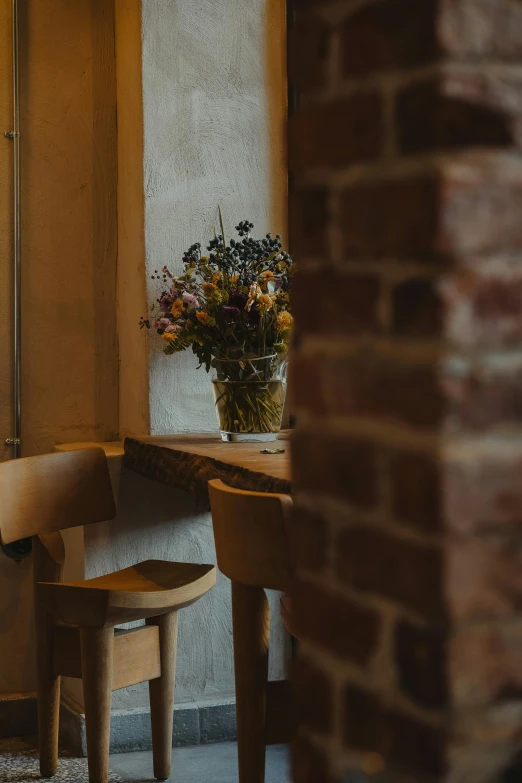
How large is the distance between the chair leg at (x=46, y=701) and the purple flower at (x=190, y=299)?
1006mm

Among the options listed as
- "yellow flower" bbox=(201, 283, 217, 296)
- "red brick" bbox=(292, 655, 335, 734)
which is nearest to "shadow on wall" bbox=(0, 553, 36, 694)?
"yellow flower" bbox=(201, 283, 217, 296)

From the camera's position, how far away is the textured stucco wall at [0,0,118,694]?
11.0 ft

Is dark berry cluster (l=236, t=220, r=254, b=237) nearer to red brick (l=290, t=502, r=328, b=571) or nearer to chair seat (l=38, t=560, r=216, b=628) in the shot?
chair seat (l=38, t=560, r=216, b=628)

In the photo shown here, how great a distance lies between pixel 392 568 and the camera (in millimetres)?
902

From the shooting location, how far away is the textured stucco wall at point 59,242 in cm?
336

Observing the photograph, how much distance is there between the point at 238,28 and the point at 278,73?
0.20m

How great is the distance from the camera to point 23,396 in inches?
133

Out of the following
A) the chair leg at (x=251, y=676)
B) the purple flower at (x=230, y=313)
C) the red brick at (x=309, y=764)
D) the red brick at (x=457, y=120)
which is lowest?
the chair leg at (x=251, y=676)

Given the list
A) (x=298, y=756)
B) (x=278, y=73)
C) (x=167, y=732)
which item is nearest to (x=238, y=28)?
(x=278, y=73)

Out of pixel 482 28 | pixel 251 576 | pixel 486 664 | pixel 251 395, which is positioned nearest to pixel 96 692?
pixel 251 576

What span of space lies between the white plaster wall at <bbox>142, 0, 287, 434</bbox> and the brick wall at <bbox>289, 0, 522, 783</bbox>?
91.3 inches

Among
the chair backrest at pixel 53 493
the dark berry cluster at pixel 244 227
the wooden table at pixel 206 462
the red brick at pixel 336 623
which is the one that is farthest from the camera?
the dark berry cluster at pixel 244 227

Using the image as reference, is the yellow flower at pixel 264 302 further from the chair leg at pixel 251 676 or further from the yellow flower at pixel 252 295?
the chair leg at pixel 251 676

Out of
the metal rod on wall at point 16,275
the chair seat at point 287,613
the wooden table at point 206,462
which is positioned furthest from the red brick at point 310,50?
the metal rod on wall at point 16,275
